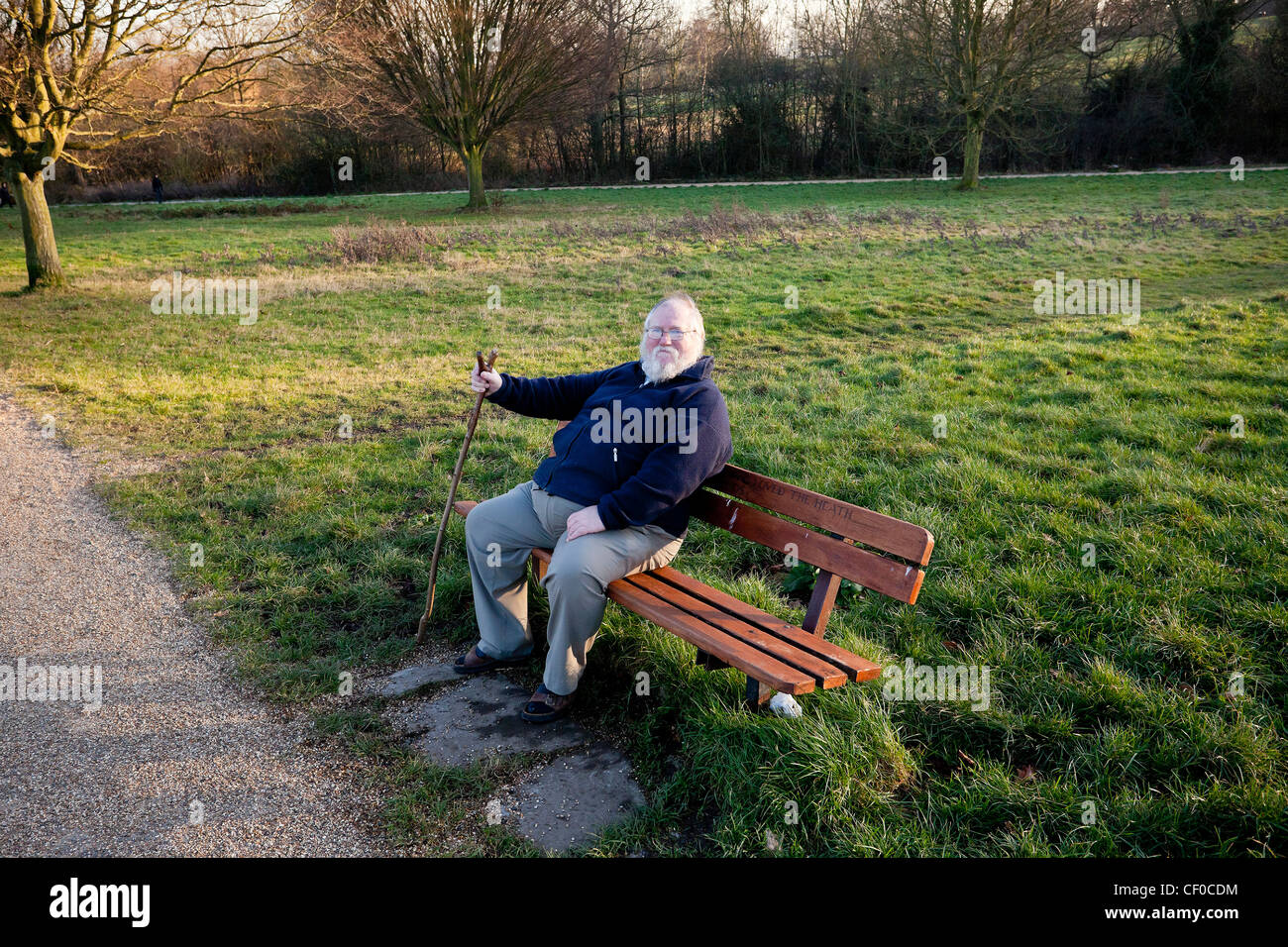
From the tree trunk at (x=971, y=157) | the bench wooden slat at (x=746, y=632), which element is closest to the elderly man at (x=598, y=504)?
the bench wooden slat at (x=746, y=632)

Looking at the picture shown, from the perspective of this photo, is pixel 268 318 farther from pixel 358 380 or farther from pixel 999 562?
pixel 999 562

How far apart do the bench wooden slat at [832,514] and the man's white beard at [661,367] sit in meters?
0.52

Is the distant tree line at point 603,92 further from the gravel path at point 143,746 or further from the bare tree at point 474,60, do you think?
the gravel path at point 143,746

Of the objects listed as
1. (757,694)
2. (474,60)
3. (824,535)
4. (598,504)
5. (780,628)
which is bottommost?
(757,694)

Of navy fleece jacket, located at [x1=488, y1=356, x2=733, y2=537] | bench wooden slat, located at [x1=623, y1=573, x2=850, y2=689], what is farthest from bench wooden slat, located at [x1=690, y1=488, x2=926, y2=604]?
bench wooden slat, located at [x1=623, y1=573, x2=850, y2=689]

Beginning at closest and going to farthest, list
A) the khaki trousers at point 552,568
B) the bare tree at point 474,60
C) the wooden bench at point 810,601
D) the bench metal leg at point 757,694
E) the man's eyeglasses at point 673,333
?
1. the wooden bench at point 810,601
2. the bench metal leg at point 757,694
3. the khaki trousers at point 552,568
4. the man's eyeglasses at point 673,333
5. the bare tree at point 474,60

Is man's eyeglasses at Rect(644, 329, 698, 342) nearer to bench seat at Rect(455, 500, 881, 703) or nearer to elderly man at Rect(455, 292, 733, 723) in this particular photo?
elderly man at Rect(455, 292, 733, 723)

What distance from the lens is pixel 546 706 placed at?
364 cm

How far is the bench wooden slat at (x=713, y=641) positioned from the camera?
2967mm

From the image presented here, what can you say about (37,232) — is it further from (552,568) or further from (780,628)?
(780,628)

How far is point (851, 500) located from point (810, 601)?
72.6 inches

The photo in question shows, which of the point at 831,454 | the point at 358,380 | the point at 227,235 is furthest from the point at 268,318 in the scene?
the point at 227,235

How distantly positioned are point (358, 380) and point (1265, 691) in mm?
7690

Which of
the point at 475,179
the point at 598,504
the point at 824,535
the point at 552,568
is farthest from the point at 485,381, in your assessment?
the point at 475,179
